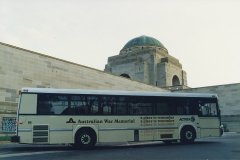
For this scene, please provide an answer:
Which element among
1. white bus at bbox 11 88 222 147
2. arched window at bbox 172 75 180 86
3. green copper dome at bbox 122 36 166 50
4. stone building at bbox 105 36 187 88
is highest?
green copper dome at bbox 122 36 166 50

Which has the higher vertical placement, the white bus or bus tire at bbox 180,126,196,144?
the white bus

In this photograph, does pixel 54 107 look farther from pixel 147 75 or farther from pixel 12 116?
pixel 147 75

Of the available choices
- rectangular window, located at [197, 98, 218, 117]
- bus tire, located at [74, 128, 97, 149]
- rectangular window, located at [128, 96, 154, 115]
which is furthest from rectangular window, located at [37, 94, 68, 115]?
rectangular window, located at [197, 98, 218, 117]

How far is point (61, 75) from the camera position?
90.5 feet

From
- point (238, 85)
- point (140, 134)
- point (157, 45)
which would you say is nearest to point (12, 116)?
point (140, 134)

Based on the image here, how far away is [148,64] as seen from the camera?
51938 mm

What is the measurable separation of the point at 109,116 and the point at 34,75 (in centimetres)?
1142

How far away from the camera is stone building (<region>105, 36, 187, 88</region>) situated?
51.0 metres

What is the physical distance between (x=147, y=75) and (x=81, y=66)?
22751 mm

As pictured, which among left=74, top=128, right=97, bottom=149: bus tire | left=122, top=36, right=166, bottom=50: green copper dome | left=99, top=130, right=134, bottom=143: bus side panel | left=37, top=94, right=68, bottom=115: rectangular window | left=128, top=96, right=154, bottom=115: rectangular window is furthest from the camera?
left=122, top=36, right=166, bottom=50: green copper dome

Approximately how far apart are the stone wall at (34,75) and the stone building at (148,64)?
18.4 meters

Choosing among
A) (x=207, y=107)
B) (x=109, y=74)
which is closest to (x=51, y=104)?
(x=207, y=107)

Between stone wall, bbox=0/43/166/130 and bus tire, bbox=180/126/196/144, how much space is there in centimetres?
1211

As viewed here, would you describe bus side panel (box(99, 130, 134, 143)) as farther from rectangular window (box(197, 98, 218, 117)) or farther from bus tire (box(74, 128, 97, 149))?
rectangular window (box(197, 98, 218, 117))
